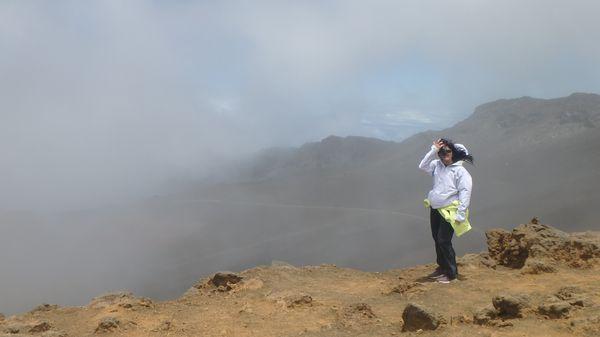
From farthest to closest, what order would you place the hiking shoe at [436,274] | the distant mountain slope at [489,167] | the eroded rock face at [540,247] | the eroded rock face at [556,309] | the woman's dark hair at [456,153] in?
the distant mountain slope at [489,167], the eroded rock face at [540,247], the hiking shoe at [436,274], the woman's dark hair at [456,153], the eroded rock face at [556,309]

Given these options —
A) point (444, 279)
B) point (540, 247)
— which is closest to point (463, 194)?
point (444, 279)

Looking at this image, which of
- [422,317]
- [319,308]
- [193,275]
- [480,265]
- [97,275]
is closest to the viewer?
[422,317]

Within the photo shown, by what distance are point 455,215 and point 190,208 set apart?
171 ft

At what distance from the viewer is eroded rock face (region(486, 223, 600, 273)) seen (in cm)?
711

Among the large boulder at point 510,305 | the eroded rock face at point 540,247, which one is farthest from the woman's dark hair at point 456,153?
the large boulder at point 510,305

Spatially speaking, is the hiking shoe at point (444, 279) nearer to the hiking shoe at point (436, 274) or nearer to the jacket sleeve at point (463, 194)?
the hiking shoe at point (436, 274)

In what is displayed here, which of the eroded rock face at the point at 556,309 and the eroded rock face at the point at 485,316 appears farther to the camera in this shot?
the eroded rock face at the point at 485,316

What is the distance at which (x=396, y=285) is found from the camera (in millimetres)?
6805

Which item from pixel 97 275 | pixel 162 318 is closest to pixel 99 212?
pixel 97 275

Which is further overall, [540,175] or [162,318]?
[540,175]

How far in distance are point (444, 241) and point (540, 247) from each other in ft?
5.43

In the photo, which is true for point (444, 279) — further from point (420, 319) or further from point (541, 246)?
point (420, 319)

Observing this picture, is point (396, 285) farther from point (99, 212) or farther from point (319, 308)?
point (99, 212)

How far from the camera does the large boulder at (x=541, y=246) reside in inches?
281
